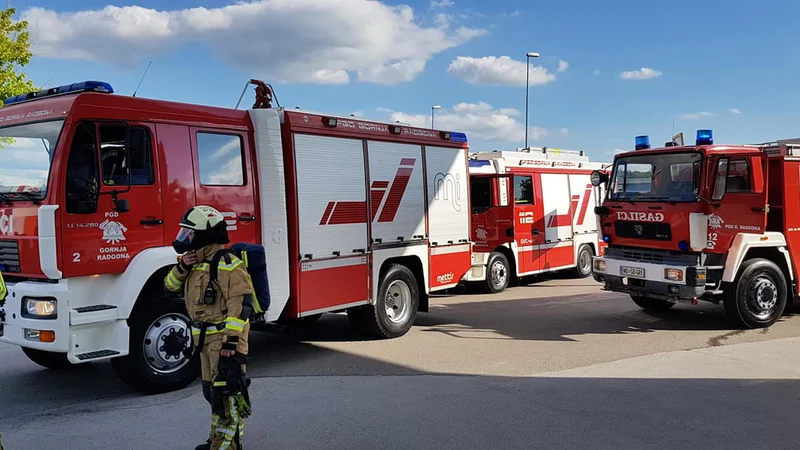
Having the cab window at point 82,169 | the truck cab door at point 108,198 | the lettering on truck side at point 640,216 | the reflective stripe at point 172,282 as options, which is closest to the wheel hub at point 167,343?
the truck cab door at point 108,198

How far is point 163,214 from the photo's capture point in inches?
244

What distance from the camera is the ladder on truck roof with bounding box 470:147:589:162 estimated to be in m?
13.5

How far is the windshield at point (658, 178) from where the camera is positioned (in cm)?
907

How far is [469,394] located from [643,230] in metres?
4.89

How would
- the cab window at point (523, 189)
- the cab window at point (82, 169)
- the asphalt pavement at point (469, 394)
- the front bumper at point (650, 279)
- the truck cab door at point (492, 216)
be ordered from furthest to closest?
1. the cab window at point (523, 189)
2. the truck cab door at point (492, 216)
3. the front bumper at point (650, 279)
4. the cab window at point (82, 169)
5. the asphalt pavement at point (469, 394)

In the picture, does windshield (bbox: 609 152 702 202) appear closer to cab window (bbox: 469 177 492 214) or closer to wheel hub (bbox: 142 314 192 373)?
cab window (bbox: 469 177 492 214)

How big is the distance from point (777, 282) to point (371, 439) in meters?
7.29

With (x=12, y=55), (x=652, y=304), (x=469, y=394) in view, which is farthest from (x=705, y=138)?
(x=12, y=55)

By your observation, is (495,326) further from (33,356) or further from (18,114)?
(18,114)

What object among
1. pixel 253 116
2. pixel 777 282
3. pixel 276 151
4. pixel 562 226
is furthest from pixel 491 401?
pixel 562 226

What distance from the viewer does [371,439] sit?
482 cm

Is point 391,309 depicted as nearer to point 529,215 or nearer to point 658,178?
point 658,178

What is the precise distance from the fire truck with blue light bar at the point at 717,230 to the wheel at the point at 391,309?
3.15m

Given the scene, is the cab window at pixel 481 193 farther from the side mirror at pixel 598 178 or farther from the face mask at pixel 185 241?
the face mask at pixel 185 241
